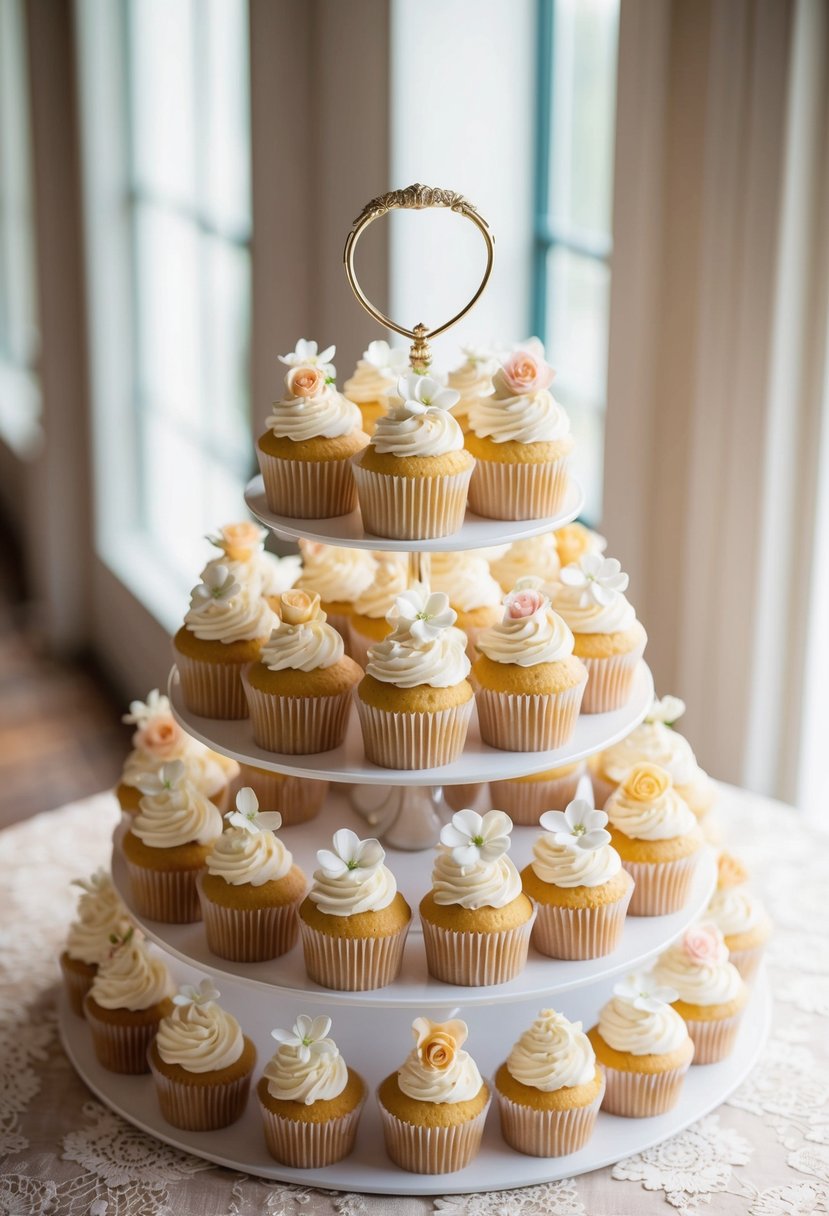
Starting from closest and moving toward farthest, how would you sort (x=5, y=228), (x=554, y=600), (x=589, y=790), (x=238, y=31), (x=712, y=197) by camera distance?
(x=554, y=600) → (x=589, y=790) → (x=712, y=197) → (x=238, y=31) → (x=5, y=228)

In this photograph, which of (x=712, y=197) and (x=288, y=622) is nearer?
(x=288, y=622)

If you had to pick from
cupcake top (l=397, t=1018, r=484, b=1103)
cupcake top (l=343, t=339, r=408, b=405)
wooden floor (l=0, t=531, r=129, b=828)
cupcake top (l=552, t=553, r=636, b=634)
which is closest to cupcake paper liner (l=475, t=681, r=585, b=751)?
cupcake top (l=552, t=553, r=636, b=634)

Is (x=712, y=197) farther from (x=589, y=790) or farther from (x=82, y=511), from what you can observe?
(x=82, y=511)

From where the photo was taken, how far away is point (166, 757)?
2.29 meters

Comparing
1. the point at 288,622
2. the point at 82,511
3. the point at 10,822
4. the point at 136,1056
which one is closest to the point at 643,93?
the point at 288,622

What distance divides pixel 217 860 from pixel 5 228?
515cm

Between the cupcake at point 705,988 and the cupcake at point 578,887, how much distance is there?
0.19 m

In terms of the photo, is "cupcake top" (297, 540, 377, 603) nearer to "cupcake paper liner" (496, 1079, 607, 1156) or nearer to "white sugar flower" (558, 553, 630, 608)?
"white sugar flower" (558, 553, 630, 608)

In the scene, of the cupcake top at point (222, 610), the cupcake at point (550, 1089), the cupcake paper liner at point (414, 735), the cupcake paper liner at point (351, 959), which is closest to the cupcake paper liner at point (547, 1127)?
the cupcake at point (550, 1089)

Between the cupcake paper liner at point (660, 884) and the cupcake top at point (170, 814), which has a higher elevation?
the cupcake top at point (170, 814)

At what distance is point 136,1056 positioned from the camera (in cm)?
208

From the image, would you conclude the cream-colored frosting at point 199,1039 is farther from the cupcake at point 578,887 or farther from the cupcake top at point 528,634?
the cupcake top at point 528,634

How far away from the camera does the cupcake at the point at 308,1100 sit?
6.05 feet

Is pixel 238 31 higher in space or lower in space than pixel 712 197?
higher
